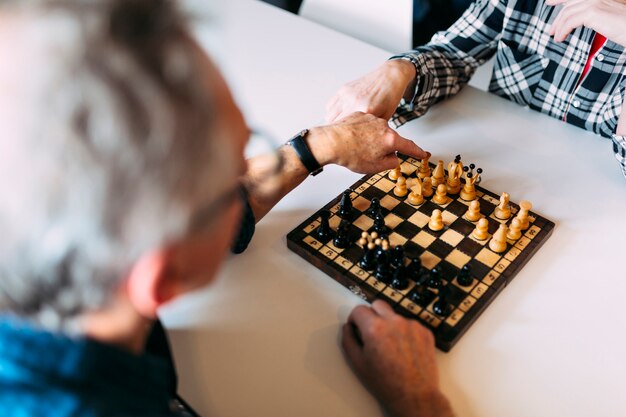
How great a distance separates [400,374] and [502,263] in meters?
0.37

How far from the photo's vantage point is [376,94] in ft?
5.12

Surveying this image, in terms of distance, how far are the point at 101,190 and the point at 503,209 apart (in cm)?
98

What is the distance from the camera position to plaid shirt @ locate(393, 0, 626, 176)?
1587 millimetres

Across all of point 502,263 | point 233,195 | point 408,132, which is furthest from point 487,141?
point 233,195

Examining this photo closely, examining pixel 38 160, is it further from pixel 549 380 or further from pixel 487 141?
pixel 487 141

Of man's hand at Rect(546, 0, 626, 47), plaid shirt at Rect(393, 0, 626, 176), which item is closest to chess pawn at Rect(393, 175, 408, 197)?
plaid shirt at Rect(393, 0, 626, 176)

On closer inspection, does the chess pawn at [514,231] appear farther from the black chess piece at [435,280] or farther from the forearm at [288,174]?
the forearm at [288,174]

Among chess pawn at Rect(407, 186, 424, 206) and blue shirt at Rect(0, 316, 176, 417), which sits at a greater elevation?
blue shirt at Rect(0, 316, 176, 417)

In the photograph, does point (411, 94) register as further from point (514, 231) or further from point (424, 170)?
point (514, 231)

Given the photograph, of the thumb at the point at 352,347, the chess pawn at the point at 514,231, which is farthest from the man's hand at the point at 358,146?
the thumb at the point at 352,347

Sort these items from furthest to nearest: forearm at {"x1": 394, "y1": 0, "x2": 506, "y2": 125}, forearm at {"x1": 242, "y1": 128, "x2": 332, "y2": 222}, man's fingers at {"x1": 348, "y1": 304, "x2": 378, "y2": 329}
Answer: forearm at {"x1": 394, "y1": 0, "x2": 506, "y2": 125} → forearm at {"x1": 242, "y1": 128, "x2": 332, "y2": 222} → man's fingers at {"x1": 348, "y1": 304, "x2": 378, "y2": 329}

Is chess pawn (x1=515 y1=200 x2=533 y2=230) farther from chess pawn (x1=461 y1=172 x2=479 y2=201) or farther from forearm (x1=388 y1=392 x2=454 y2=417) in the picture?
forearm (x1=388 y1=392 x2=454 y2=417)

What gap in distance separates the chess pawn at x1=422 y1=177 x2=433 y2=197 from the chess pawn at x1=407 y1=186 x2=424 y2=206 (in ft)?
0.06

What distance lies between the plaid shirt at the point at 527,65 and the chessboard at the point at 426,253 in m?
Result: 0.39
